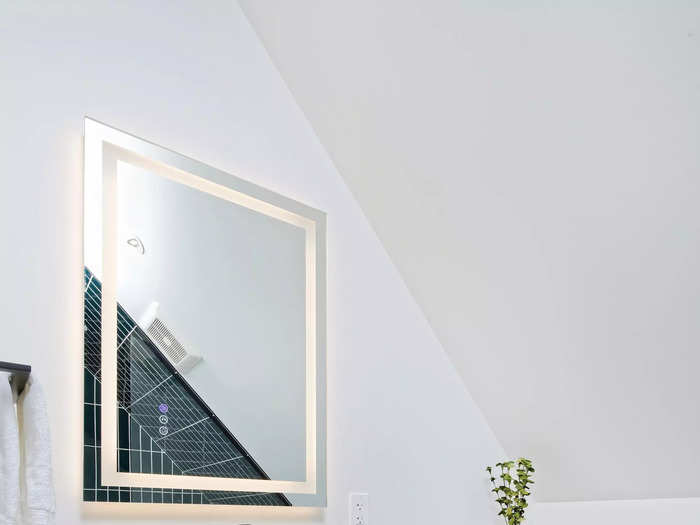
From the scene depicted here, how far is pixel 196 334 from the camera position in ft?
6.34

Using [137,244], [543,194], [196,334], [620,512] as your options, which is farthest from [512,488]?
[137,244]

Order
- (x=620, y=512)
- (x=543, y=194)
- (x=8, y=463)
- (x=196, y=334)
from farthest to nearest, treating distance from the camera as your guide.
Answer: (x=620, y=512) → (x=543, y=194) → (x=196, y=334) → (x=8, y=463)

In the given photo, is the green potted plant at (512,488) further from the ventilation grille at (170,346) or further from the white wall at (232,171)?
the ventilation grille at (170,346)

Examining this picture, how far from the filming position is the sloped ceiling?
200 centimetres

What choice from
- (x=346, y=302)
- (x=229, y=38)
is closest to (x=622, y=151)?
(x=346, y=302)

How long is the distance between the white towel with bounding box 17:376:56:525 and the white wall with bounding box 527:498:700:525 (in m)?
1.91

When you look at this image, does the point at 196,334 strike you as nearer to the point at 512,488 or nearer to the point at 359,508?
the point at 359,508

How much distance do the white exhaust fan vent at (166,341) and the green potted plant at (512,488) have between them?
3.86ft

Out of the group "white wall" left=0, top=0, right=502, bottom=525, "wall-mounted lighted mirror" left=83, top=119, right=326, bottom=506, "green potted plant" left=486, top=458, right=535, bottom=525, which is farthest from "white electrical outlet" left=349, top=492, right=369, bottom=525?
"green potted plant" left=486, top=458, right=535, bottom=525

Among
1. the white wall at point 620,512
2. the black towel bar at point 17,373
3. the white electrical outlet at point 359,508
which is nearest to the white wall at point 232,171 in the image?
the white electrical outlet at point 359,508

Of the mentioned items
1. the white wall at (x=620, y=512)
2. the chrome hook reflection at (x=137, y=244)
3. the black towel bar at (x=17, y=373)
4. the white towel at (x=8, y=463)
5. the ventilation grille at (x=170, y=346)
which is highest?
the chrome hook reflection at (x=137, y=244)

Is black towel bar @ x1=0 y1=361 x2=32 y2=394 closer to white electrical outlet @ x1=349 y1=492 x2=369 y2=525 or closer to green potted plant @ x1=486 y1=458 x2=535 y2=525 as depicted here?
white electrical outlet @ x1=349 y1=492 x2=369 y2=525

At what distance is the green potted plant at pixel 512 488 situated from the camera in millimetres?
2654

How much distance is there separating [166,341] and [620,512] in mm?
1611
